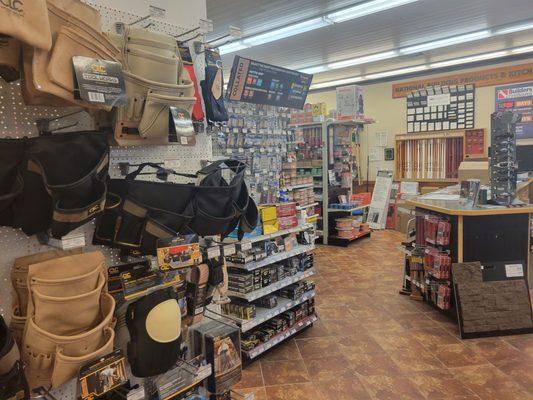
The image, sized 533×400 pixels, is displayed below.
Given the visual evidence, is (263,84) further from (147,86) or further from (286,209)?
(147,86)

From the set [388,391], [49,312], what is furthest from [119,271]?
[388,391]

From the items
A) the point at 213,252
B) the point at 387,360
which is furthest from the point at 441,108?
the point at 213,252

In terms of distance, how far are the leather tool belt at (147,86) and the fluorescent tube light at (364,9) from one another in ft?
14.4

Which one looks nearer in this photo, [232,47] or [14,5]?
[14,5]

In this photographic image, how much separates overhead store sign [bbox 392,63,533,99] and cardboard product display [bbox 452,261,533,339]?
648 cm

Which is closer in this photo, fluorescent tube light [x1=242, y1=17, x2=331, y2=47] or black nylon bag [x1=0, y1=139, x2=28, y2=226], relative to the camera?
black nylon bag [x1=0, y1=139, x2=28, y2=226]

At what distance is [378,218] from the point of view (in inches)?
357

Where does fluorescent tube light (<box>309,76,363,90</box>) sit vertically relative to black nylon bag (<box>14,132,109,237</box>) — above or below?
above

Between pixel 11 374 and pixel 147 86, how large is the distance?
43.5 inches

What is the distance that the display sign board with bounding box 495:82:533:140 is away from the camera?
845 cm

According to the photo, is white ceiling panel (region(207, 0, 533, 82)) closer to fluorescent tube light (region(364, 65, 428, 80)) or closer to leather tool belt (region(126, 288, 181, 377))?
fluorescent tube light (region(364, 65, 428, 80))

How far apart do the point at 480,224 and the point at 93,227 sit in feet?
11.5

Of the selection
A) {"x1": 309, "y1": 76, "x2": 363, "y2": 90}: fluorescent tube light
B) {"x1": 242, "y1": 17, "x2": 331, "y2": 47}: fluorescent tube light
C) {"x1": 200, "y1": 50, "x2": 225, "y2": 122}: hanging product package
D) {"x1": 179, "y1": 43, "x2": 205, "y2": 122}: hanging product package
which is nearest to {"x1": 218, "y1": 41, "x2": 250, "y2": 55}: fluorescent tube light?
{"x1": 242, "y1": 17, "x2": 331, "y2": 47}: fluorescent tube light

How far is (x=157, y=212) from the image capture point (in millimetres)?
1602
